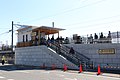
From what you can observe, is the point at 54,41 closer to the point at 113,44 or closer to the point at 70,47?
the point at 70,47

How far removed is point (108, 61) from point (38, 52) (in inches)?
517

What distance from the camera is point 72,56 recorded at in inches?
1357

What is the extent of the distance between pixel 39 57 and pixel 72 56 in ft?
25.0

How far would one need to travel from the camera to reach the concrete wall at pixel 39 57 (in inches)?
1365

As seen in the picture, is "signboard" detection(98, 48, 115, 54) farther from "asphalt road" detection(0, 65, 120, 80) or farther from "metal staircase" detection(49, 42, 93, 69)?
"asphalt road" detection(0, 65, 120, 80)

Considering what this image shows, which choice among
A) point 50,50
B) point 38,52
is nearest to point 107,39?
point 50,50

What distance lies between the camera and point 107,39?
33719 mm

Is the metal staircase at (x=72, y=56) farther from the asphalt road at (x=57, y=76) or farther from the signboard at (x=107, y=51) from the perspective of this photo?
the asphalt road at (x=57, y=76)

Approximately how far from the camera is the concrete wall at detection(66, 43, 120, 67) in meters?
30.3

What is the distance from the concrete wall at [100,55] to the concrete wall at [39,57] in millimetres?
3052

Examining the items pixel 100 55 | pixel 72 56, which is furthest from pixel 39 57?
pixel 100 55

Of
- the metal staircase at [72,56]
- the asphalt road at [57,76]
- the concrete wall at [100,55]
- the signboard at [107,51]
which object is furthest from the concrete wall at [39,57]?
the asphalt road at [57,76]

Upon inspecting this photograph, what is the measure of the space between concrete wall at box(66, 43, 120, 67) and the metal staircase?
57cm

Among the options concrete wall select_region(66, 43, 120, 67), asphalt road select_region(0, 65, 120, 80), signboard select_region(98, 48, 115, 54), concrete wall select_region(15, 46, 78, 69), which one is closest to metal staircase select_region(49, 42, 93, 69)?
concrete wall select_region(66, 43, 120, 67)
